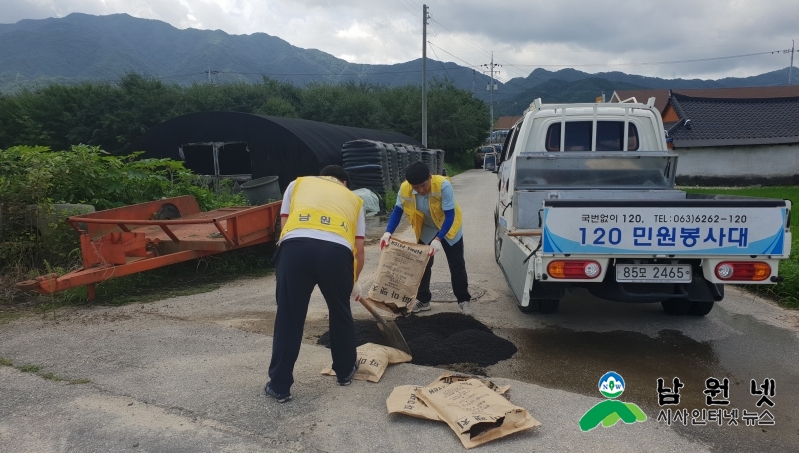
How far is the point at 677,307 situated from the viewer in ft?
19.1

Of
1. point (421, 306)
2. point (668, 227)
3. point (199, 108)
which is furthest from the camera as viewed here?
point (199, 108)

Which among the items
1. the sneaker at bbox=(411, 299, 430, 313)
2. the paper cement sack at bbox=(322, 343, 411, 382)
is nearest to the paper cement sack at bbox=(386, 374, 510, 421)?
the paper cement sack at bbox=(322, 343, 411, 382)

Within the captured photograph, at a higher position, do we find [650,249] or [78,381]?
[650,249]

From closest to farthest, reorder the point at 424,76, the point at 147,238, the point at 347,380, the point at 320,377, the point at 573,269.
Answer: the point at 347,380, the point at 320,377, the point at 573,269, the point at 147,238, the point at 424,76

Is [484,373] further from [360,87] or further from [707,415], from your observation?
[360,87]

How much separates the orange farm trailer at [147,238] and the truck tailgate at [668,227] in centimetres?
395

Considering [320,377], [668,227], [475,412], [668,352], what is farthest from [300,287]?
[668,352]

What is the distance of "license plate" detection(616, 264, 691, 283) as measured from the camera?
456 cm

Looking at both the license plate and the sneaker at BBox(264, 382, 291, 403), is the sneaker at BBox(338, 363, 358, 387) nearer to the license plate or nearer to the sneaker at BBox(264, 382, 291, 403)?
the sneaker at BBox(264, 382, 291, 403)

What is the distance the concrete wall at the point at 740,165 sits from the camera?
21.2 meters

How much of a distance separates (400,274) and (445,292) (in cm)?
177

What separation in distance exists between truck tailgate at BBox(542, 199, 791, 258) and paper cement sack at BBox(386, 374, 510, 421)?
121 cm

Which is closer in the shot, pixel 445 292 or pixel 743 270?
pixel 743 270

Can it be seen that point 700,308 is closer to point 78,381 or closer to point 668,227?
point 668,227
